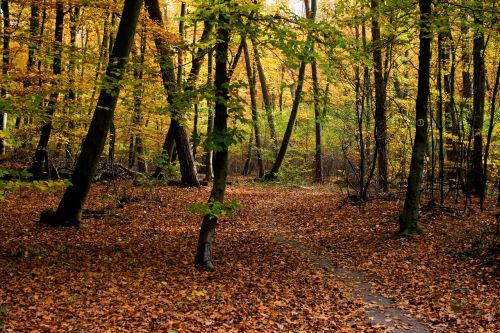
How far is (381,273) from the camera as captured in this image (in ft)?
28.1

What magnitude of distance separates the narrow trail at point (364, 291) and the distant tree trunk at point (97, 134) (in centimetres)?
511

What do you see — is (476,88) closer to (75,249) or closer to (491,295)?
(491,295)

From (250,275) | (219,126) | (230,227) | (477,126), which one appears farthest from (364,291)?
(477,126)

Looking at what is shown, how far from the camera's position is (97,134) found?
10.1 m

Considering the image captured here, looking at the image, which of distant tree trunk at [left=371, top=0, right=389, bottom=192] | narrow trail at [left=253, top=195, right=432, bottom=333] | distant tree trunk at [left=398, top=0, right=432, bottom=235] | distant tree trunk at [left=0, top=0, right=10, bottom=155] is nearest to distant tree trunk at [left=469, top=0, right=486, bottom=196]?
distant tree trunk at [left=371, top=0, right=389, bottom=192]

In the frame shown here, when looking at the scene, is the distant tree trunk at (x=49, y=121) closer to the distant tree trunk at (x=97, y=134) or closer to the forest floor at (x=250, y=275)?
the distant tree trunk at (x=97, y=134)

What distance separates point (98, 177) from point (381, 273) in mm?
13235

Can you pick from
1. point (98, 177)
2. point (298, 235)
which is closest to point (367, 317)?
point (298, 235)

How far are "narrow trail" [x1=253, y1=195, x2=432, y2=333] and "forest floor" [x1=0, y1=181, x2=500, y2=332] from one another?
3cm

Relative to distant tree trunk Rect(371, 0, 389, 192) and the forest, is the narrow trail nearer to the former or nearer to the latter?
the forest

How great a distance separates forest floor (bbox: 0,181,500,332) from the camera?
6.11 meters

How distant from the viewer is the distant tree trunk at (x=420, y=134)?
995cm

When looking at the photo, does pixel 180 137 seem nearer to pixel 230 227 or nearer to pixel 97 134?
pixel 230 227

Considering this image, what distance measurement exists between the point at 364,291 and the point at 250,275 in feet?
7.28
